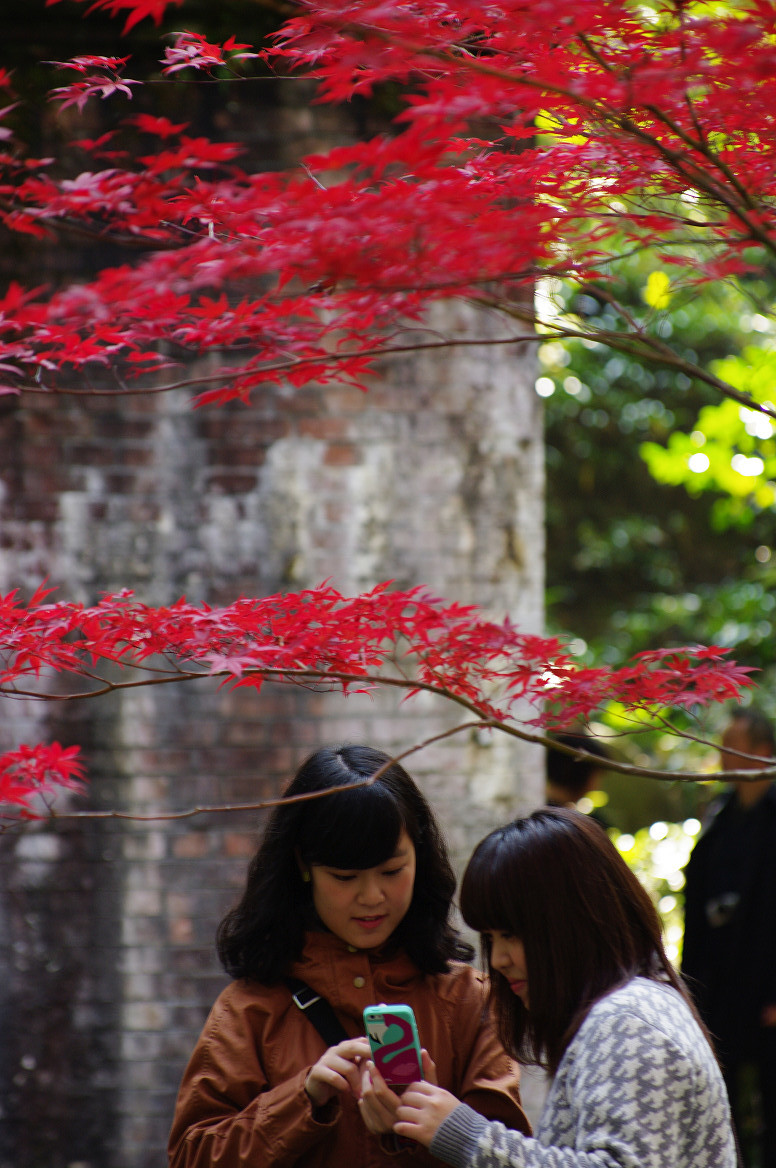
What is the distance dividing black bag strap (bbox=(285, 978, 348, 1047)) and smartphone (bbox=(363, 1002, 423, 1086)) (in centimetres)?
23

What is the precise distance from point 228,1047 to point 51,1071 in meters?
1.58

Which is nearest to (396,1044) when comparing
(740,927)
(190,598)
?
(190,598)

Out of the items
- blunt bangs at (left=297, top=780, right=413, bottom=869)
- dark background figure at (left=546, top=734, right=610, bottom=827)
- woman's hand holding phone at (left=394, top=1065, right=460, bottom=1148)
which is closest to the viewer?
woman's hand holding phone at (left=394, top=1065, right=460, bottom=1148)

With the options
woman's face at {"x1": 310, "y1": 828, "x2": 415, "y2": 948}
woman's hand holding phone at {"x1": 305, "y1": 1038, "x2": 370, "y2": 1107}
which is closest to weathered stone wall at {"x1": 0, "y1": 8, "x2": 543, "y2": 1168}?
woman's face at {"x1": 310, "y1": 828, "x2": 415, "y2": 948}

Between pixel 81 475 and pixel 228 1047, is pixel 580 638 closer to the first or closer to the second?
pixel 81 475

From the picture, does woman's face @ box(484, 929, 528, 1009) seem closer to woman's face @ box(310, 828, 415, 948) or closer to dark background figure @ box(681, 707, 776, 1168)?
woman's face @ box(310, 828, 415, 948)

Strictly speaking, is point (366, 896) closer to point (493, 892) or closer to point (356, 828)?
point (356, 828)

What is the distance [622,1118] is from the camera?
1271 mm

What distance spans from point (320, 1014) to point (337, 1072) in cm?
19

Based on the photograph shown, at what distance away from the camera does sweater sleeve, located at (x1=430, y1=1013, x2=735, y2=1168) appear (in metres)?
1.27

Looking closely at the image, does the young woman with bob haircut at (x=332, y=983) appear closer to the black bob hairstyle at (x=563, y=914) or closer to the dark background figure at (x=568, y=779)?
the black bob hairstyle at (x=563, y=914)

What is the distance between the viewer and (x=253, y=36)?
3.01 m

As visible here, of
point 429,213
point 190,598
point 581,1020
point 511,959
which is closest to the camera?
point 429,213

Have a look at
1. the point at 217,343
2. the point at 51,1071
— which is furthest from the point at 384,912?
the point at 51,1071
